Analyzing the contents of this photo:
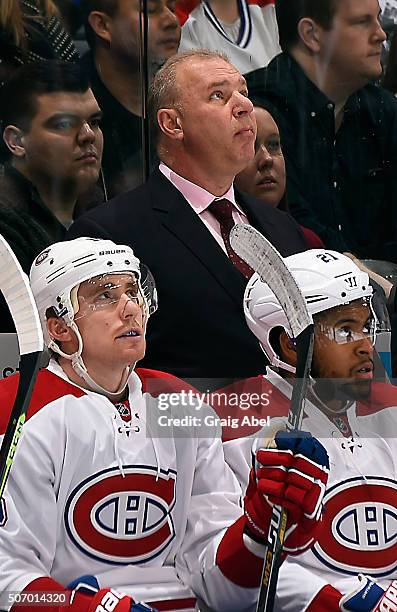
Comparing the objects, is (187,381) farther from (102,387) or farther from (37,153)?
(37,153)

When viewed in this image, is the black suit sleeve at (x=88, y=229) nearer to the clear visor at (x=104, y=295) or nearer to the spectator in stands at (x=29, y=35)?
the clear visor at (x=104, y=295)

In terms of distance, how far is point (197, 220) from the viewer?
90.4 inches

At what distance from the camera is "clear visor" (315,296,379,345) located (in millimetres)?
2074

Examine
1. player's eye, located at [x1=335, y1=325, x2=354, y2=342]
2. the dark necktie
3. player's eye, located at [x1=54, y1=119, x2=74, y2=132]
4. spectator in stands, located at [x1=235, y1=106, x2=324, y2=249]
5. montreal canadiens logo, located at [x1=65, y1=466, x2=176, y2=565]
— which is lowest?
montreal canadiens logo, located at [x1=65, y1=466, x2=176, y2=565]

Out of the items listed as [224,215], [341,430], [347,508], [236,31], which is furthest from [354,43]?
[347,508]

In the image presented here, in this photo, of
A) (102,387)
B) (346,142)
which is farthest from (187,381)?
(346,142)

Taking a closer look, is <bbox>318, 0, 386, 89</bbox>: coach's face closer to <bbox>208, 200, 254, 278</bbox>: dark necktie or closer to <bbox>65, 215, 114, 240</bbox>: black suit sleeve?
<bbox>208, 200, 254, 278</bbox>: dark necktie

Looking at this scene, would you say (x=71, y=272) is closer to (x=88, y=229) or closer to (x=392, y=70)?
(x=88, y=229)

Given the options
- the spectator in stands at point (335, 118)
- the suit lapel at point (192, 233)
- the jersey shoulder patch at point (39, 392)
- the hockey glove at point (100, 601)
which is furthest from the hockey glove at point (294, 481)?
the spectator in stands at point (335, 118)

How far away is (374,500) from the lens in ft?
6.47

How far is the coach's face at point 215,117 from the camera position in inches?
92.0

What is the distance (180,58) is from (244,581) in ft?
3.19

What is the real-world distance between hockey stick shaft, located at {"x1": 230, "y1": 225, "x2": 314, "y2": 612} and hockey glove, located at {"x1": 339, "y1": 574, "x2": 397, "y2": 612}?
11 centimetres

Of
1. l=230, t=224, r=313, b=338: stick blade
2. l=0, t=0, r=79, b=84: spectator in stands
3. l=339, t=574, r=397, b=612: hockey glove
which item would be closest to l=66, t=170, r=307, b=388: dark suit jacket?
l=230, t=224, r=313, b=338: stick blade
